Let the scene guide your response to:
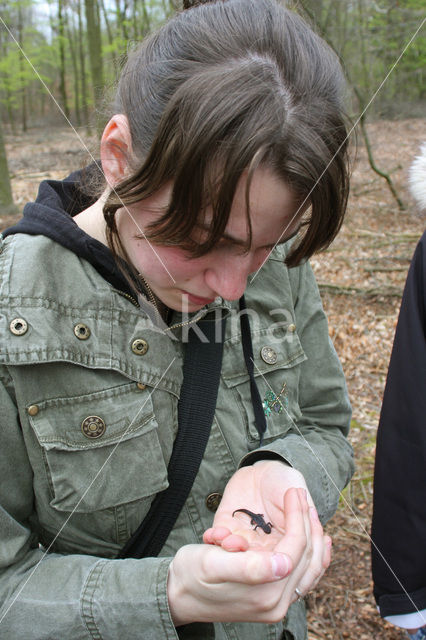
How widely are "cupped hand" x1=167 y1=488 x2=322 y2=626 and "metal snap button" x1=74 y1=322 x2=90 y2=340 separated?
21.9 inches

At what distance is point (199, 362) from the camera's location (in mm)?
1461

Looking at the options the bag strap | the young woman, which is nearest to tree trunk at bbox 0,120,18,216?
the young woman

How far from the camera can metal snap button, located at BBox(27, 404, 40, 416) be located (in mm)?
1166

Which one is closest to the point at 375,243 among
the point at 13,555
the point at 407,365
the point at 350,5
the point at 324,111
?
the point at 350,5

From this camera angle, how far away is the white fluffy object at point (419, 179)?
1.98 m

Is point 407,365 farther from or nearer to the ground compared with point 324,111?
nearer to the ground

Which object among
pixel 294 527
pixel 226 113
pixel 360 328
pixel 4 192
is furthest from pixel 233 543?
pixel 4 192

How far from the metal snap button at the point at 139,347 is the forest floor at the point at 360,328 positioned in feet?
2.26

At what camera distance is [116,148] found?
1.28 m

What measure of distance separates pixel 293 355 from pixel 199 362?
1.15 ft

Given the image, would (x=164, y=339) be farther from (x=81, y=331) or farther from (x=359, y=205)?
(x=359, y=205)

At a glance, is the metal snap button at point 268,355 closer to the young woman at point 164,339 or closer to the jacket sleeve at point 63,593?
the young woman at point 164,339

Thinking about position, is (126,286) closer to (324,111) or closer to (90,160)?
(90,160)

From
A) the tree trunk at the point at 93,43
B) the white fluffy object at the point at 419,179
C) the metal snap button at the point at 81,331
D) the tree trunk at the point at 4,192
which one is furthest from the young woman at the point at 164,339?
the tree trunk at the point at 4,192
